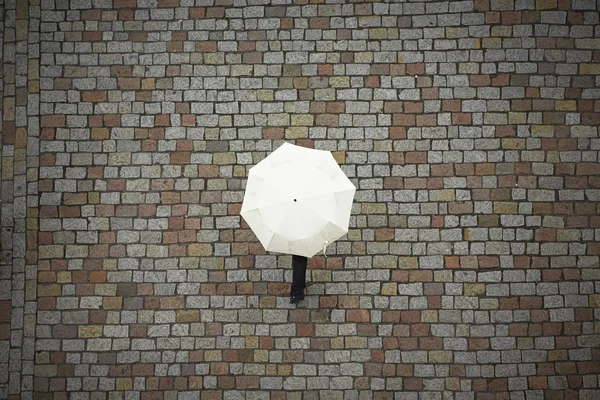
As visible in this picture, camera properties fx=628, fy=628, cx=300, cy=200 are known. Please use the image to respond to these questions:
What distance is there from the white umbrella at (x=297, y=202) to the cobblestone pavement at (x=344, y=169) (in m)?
1.75

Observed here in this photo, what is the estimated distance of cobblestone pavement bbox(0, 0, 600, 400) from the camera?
8609 mm

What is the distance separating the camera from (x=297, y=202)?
269 inches

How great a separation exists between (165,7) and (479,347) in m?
6.60

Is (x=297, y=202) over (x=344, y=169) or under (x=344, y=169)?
under

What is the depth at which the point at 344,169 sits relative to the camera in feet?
29.2

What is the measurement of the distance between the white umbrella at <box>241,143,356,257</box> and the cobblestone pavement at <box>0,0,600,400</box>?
1.75m

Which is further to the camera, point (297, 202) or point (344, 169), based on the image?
point (344, 169)

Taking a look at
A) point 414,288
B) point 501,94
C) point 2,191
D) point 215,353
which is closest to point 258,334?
point 215,353

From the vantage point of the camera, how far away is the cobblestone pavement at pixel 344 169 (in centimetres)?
861

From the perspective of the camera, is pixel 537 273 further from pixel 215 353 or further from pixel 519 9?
pixel 215 353

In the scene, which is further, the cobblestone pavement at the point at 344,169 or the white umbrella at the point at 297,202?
the cobblestone pavement at the point at 344,169

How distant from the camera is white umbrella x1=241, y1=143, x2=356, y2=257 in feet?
22.6

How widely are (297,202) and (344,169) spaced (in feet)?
7.29

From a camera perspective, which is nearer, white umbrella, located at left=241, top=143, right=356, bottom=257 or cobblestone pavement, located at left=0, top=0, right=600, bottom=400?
white umbrella, located at left=241, top=143, right=356, bottom=257
